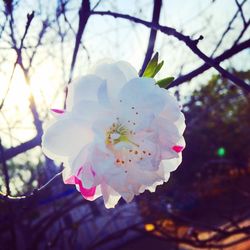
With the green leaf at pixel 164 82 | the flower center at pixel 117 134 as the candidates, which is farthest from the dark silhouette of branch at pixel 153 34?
the flower center at pixel 117 134

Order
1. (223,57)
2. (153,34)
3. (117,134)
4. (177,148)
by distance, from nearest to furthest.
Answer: (117,134), (177,148), (223,57), (153,34)

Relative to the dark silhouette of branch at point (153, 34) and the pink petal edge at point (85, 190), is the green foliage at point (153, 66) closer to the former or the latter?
the pink petal edge at point (85, 190)

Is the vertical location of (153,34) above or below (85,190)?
above

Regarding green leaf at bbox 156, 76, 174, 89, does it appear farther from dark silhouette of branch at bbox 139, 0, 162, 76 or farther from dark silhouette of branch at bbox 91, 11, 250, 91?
dark silhouette of branch at bbox 139, 0, 162, 76

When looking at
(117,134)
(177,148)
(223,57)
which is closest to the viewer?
(117,134)

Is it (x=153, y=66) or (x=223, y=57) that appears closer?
(x=153, y=66)

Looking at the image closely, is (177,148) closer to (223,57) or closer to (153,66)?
(153,66)

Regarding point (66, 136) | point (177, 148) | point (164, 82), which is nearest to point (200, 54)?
point (164, 82)

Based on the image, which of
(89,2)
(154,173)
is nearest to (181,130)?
(154,173)

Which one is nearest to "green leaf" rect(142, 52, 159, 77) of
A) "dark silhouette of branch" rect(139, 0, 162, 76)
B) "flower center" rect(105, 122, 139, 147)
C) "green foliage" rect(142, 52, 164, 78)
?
"green foliage" rect(142, 52, 164, 78)
